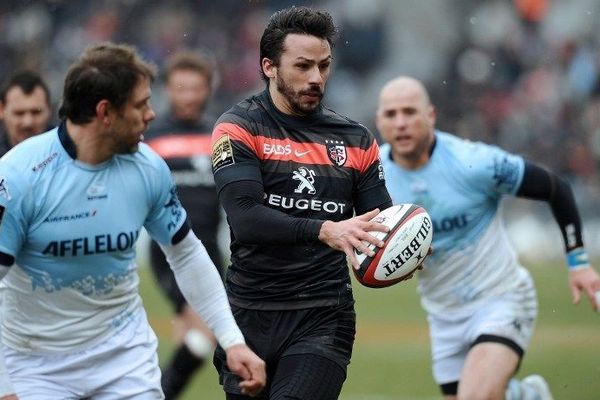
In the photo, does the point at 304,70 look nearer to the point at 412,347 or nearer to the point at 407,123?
the point at 407,123

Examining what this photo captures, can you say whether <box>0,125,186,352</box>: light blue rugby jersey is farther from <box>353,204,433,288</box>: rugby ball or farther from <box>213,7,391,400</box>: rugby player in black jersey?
<box>353,204,433,288</box>: rugby ball

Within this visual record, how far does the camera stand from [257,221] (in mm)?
5609

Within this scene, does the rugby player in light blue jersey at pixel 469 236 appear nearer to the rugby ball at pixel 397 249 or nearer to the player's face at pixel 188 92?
the rugby ball at pixel 397 249

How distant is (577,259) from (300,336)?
2.69 meters

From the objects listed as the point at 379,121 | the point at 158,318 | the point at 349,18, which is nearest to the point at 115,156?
the point at 379,121

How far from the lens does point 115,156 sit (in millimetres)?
5703

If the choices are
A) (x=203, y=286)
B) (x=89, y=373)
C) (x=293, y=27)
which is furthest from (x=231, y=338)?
(x=293, y=27)

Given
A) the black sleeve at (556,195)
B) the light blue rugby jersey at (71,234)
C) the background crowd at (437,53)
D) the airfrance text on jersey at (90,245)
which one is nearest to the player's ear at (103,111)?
the light blue rugby jersey at (71,234)

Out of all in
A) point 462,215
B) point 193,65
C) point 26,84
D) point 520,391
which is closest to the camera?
point 462,215

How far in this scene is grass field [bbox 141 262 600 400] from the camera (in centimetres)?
1156

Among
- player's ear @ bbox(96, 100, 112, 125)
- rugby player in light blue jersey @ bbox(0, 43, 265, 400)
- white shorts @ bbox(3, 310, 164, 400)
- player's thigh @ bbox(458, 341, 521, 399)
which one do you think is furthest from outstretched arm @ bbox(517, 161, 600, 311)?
player's ear @ bbox(96, 100, 112, 125)

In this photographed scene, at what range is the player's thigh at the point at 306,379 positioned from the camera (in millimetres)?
5676

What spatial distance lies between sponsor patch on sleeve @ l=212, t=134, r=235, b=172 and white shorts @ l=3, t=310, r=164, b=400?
3.04 ft

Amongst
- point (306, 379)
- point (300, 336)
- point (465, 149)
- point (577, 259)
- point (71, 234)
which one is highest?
point (465, 149)
